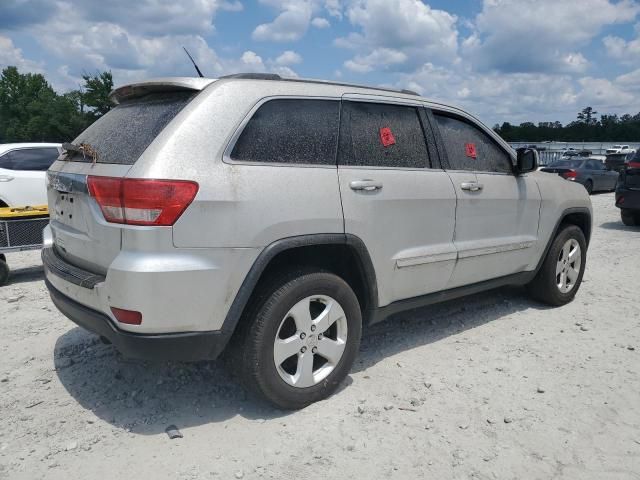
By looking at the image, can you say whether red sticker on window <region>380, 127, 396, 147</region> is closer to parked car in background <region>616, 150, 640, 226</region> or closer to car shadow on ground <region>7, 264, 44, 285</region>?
car shadow on ground <region>7, 264, 44, 285</region>

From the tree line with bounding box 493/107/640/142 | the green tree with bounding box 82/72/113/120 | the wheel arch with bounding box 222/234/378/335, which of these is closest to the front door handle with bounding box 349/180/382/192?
the wheel arch with bounding box 222/234/378/335

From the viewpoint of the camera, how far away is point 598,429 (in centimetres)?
297

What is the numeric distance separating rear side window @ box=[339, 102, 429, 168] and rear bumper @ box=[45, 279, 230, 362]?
4.32ft

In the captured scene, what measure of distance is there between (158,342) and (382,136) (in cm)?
194

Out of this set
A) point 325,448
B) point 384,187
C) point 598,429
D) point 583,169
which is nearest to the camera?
point 325,448

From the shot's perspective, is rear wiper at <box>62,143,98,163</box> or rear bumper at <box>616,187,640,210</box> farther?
rear bumper at <box>616,187,640,210</box>

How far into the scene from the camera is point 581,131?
303 feet

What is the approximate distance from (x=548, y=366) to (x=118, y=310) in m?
2.93

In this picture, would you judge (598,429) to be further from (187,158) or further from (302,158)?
(187,158)

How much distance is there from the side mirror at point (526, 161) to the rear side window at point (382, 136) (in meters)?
1.10

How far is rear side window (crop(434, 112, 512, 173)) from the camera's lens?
13.2 ft

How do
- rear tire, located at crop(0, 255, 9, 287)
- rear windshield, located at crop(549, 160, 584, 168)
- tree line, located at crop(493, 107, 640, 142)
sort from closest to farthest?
1. rear tire, located at crop(0, 255, 9, 287)
2. rear windshield, located at crop(549, 160, 584, 168)
3. tree line, located at crop(493, 107, 640, 142)

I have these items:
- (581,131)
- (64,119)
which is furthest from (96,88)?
→ (581,131)

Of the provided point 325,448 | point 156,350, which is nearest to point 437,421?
point 325,448
